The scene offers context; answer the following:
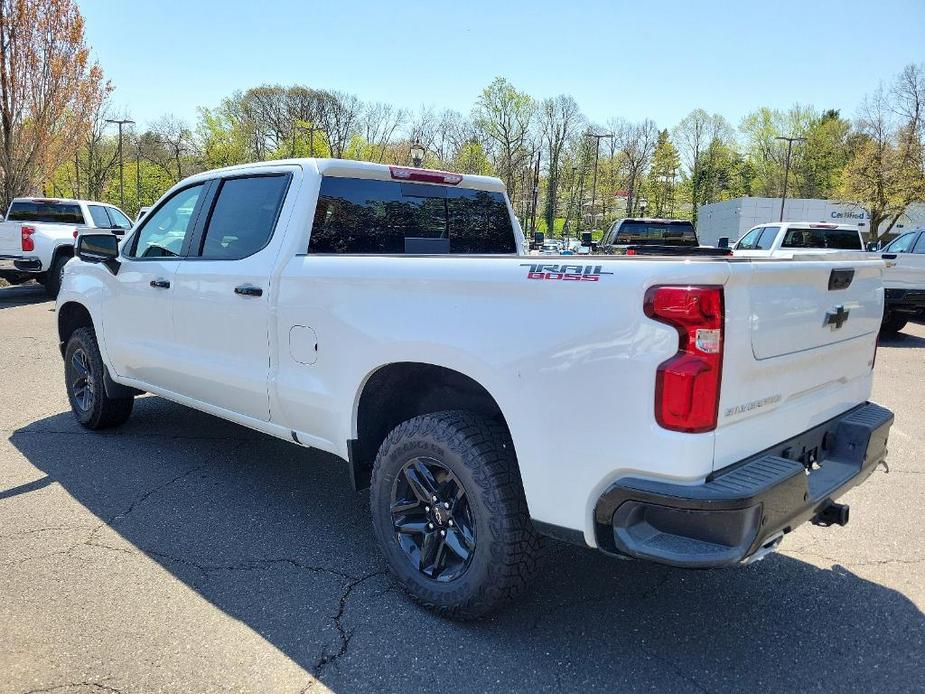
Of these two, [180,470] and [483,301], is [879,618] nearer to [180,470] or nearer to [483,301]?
[483,301]

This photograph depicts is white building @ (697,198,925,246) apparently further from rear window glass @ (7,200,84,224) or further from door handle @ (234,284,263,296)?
door handle @ (234,284,263,296)

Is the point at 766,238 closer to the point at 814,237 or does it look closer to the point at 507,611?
the point at 814,237

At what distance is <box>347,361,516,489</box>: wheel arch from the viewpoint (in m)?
3.07

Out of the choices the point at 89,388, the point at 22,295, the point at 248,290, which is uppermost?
the point at 248,290

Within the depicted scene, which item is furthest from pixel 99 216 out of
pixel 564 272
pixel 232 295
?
pixel 564 272

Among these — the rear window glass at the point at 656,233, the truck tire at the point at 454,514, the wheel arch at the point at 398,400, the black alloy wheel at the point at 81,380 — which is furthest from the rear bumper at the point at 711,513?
the rear window glass at the point at 656,233

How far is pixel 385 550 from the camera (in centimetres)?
313

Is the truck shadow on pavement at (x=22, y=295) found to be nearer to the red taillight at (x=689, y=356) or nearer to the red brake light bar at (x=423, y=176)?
the red brake light bar at (x=423, y=176)

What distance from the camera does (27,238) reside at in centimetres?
1341

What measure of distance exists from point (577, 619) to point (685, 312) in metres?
1.52

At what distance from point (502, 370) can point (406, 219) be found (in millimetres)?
1878

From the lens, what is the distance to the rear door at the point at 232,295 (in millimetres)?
3699

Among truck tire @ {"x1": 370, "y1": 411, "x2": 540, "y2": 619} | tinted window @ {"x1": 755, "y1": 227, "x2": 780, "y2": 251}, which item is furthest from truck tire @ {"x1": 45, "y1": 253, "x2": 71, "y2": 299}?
tinted window @ {"x1": 755, "y1": 227, "x2": 780, "y2": 251}

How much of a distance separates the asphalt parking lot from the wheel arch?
605 millimetres
